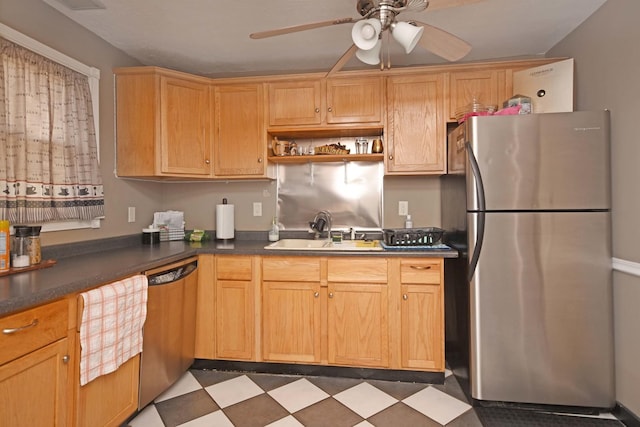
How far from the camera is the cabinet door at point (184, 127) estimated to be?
2531 mm

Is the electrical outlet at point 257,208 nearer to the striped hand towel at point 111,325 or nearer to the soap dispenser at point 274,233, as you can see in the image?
the soap dispenser at point 274,233

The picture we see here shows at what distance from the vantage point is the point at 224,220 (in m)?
2.87

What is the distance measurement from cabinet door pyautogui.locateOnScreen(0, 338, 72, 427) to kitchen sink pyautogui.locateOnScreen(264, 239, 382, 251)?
1335 millimetres

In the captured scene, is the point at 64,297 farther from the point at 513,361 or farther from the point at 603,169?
the point at 603,169

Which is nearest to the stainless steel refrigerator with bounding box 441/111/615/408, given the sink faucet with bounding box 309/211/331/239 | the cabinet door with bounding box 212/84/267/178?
the sink faucet with bounding box 309/211/331/239

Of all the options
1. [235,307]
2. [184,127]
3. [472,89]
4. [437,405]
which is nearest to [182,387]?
[235,307]

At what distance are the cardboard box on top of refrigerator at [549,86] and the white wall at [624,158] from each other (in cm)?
16

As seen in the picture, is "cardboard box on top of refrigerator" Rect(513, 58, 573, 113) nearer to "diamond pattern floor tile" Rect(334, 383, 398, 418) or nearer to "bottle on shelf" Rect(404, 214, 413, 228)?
"bottle on shelf" Rect(404, 214, 413, 228)

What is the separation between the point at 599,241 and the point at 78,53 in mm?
3370

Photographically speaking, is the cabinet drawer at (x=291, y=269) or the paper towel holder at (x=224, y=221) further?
the paper towel holder at (x=224, y=221)

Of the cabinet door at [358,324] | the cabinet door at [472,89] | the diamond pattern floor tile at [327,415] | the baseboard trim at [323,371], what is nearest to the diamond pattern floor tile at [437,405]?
the baseboard trim at [323,371]

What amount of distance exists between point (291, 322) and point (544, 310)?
156 cm

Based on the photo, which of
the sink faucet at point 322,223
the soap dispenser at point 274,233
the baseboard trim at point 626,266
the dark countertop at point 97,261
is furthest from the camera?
the soap dispenser at point 274,233

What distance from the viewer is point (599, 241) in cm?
190
